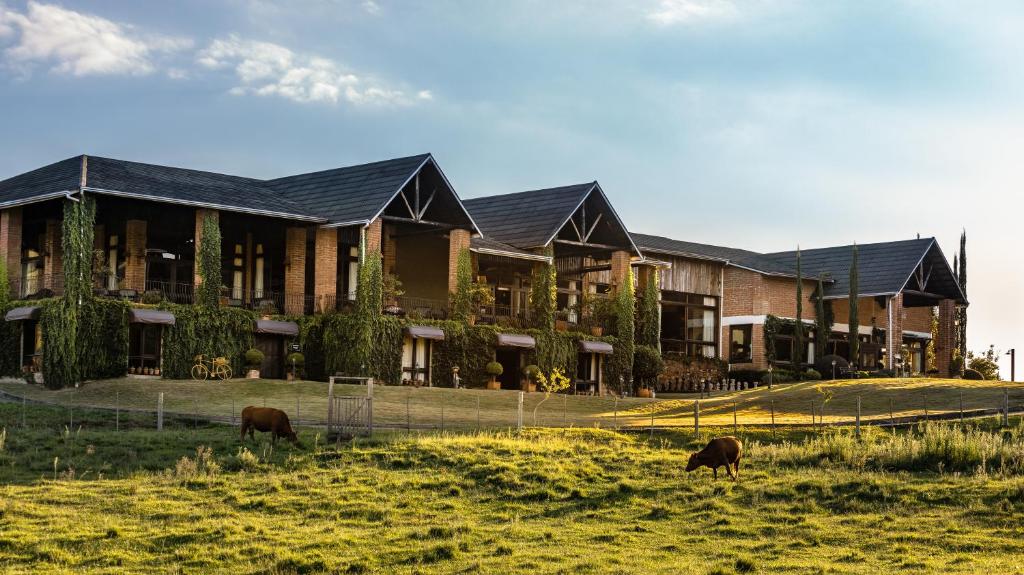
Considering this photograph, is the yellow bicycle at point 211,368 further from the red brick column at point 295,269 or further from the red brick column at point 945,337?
the red brick column at point 945,337

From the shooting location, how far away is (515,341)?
186 ft

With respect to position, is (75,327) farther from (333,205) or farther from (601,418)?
(601,418)

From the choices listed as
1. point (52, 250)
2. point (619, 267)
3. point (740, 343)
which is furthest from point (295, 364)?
point (740, 343)

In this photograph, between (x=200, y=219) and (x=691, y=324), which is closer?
(x=200, y=219)

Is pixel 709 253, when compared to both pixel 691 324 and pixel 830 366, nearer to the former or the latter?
pixel 691 324

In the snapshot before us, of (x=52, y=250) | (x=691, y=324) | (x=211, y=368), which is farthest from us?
(x=691, y=324)

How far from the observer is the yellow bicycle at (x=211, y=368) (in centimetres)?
4922

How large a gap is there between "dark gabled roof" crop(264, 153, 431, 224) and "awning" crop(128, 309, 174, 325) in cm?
842

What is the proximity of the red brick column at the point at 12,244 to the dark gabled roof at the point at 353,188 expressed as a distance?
463 inches

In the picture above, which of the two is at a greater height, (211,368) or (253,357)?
(253,357)

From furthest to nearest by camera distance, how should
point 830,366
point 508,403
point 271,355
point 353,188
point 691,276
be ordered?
point 691,276
point 830,366
point 353,188
point 271,355
point 508,403

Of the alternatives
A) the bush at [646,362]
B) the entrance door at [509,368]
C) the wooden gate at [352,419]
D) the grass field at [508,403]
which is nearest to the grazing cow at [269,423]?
the wooden gate at [352,419]

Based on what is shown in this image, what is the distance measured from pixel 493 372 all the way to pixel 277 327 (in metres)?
9.54

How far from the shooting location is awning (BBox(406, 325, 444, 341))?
53.4 meters
